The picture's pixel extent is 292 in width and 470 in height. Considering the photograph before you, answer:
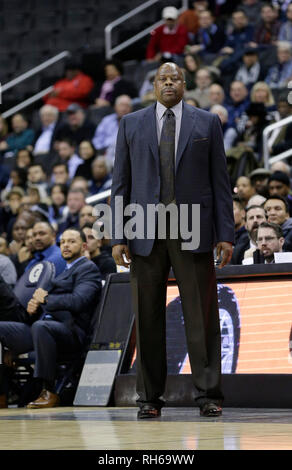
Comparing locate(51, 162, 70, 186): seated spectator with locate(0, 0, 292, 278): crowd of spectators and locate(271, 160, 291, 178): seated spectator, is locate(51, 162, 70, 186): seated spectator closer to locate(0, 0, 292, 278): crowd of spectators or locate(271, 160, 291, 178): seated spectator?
locate(0, 0, 292, 278): crowd of spectators

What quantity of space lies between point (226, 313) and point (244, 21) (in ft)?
27.7

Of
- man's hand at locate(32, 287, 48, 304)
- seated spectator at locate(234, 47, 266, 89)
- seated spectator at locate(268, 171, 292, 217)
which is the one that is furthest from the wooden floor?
seated spectator at locate(234, 47, 266, 89)

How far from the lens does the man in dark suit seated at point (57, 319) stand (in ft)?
27.1

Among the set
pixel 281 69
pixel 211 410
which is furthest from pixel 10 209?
pixel 211 410

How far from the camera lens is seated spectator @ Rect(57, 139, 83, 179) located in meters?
14.9

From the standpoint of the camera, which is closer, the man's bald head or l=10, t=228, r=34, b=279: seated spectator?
the man's bald head

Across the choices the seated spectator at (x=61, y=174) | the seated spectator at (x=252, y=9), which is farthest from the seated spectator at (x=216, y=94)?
the seated spectator at (x=252, y=9)

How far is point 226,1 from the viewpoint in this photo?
642 inches

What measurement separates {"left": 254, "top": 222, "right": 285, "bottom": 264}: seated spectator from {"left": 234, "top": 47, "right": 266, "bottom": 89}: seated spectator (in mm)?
6318

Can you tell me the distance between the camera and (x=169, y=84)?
605 cm

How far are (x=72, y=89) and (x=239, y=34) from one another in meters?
3.11

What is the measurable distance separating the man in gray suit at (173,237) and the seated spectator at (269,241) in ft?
6.08

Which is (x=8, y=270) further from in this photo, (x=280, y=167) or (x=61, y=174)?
(x=61, y=174)

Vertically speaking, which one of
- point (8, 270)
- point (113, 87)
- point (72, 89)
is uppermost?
point (72, 89)
